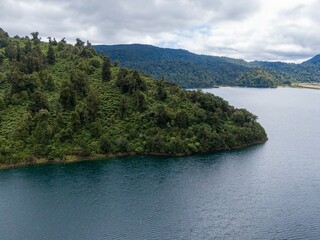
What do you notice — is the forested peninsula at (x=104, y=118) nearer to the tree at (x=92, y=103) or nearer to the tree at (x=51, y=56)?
the tree at (x=92, y=103)

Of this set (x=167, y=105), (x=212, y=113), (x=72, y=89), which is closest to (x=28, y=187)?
(x=72, y=89)

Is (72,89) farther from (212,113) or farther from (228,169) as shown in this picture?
(228,169)

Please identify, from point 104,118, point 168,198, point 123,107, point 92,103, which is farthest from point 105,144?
point 168,198

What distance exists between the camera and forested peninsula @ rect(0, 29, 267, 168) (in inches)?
4405

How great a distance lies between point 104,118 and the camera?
125 m

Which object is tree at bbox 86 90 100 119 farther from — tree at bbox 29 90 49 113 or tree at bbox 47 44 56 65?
tree at bbox 47 44 56 65

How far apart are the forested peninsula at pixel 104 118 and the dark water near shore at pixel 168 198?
19.9ft

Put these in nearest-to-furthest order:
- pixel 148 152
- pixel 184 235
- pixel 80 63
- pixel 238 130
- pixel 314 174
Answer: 1. pixel 184 235
2. pixel 314 174
3. pixel 148 152
4. pixel 238 130
5. pixel 80 63

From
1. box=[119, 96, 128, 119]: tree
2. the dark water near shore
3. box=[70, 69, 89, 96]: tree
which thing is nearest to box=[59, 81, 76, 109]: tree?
box=[70, 69, 89, 96]: tree

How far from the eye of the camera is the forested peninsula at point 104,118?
367 ft

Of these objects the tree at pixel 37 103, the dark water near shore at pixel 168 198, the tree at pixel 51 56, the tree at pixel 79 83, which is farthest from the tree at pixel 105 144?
the tree at pixel 51 56

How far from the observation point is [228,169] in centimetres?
10331

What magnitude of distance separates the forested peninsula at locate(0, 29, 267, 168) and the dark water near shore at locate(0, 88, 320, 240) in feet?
19.9

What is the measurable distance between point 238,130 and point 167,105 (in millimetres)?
29323
